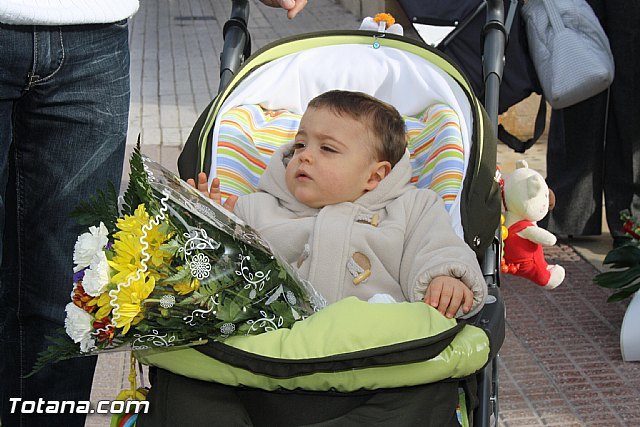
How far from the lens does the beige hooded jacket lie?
8.41 feet

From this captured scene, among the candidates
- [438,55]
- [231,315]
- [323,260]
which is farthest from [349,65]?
[231,315]

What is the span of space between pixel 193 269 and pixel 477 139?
1.15 m

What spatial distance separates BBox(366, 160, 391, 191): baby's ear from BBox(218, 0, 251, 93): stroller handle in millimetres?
734

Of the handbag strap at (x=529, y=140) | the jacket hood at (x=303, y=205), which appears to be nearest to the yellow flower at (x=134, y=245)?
the jacket hood at (x=303, y=205)

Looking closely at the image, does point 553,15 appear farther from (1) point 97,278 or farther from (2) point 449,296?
(1) point 97,278

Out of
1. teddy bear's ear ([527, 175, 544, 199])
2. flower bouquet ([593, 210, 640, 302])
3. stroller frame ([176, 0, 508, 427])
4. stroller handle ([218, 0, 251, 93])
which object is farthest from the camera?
→ flower bouquet ([593, 210, 640, 302])

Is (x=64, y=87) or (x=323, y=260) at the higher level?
(x=64, y=87)

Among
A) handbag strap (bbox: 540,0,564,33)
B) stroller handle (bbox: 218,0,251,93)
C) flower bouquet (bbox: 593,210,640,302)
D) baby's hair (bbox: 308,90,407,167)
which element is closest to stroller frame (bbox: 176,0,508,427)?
stroller handle (bbox: 218,0,251,93)

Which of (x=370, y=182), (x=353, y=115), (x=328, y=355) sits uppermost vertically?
(x=353, y=115)

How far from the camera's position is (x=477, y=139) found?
9.61ft

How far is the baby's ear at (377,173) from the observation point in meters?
2.86

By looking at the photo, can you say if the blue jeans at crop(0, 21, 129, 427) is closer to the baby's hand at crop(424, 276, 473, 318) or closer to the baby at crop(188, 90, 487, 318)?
the baby at crop(188, 90, 487, 318)

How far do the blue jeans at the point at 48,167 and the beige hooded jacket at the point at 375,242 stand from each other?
0.50m

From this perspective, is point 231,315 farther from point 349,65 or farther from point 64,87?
point 349,65
